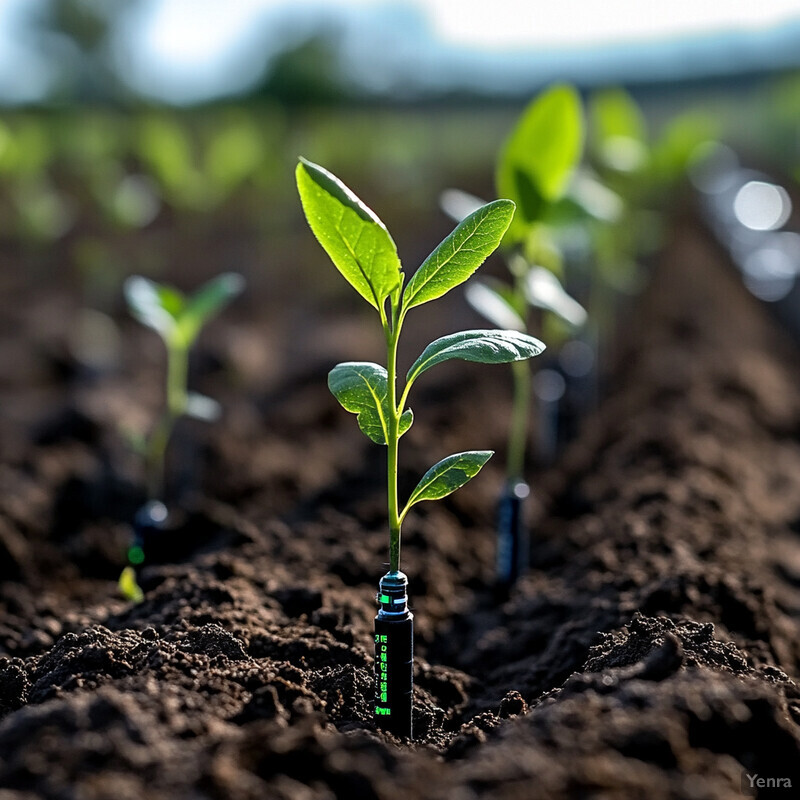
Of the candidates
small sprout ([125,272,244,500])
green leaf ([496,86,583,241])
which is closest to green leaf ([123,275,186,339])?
small sprout ([125,272,244,500])

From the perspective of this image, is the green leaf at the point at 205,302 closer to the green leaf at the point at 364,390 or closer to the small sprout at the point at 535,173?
the small sprout at the point at 535,173

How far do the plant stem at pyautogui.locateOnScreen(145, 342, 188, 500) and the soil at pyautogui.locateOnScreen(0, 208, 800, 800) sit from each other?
3.2 inches

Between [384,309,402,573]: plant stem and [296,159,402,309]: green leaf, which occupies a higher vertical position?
[296,159,402,309]: green leaf

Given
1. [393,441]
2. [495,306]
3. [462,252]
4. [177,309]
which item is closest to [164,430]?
[177,309]

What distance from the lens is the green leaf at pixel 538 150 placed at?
241cm

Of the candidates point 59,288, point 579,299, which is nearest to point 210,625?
point 579,299

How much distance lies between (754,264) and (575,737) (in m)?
6.03

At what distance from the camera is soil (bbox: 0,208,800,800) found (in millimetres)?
1238

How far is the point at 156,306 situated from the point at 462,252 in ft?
3.58

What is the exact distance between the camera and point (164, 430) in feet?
8.05

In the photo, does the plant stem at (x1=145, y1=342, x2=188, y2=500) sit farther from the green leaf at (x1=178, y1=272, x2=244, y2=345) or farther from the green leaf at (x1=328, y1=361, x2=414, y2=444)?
the green leaf at (x1=328, y1=361, x2=414, y2=444)

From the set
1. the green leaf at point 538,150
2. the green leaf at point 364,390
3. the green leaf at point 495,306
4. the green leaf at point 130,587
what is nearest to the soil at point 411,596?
Answer: the green leaf at point 130,587

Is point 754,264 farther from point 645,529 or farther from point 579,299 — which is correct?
point 645,529

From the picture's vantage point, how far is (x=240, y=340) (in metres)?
5.48
